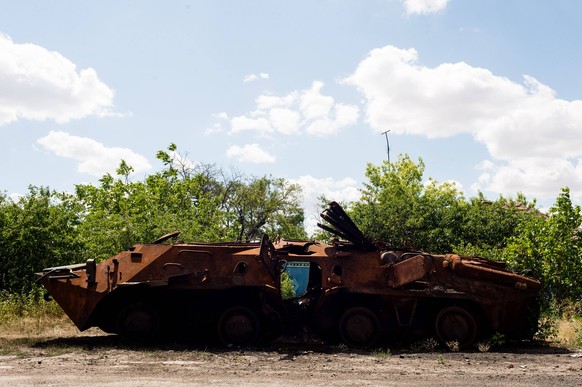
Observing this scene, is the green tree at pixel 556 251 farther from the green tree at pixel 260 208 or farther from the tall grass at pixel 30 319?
the green tree at pixel 260 208

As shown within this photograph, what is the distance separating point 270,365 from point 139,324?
324 centimetres

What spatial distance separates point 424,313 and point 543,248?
6583mm

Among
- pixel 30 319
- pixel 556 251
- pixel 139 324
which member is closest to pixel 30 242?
pixel 30 319

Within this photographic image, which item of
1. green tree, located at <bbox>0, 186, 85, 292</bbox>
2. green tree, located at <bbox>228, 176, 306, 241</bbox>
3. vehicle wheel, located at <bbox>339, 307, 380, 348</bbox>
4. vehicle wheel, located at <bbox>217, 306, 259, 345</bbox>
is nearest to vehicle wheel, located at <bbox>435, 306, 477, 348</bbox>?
vehicle wheel, located at <bbox>339, 307, 380, 348</bbox>

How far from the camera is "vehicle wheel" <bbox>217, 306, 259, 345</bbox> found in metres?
11.4

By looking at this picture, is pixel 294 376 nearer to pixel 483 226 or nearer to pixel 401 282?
pixel 401 282

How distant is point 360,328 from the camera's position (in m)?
11.7

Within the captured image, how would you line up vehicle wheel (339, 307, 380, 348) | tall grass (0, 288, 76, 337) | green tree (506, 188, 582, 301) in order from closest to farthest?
1. vehicle wheel (339, 307, 380, 348)
2. tall grass (0, 288, 76, 337)
3. green tree (506, 188, 582, 301)

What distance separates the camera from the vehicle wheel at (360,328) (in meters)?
11.6

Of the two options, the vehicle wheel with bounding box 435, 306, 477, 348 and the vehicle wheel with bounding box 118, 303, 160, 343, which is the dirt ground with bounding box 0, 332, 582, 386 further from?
the vehicle wheel with bounding box 435, 306, 477, 348

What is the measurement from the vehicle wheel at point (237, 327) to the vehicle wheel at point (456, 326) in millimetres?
3442

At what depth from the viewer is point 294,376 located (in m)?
8.31

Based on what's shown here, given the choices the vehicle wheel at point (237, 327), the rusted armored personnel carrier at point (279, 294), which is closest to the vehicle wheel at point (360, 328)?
the rusted armored personnel carrier at point (279, 294)

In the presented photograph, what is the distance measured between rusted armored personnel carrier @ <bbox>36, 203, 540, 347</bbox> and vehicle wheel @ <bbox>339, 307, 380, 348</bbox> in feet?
0.06
